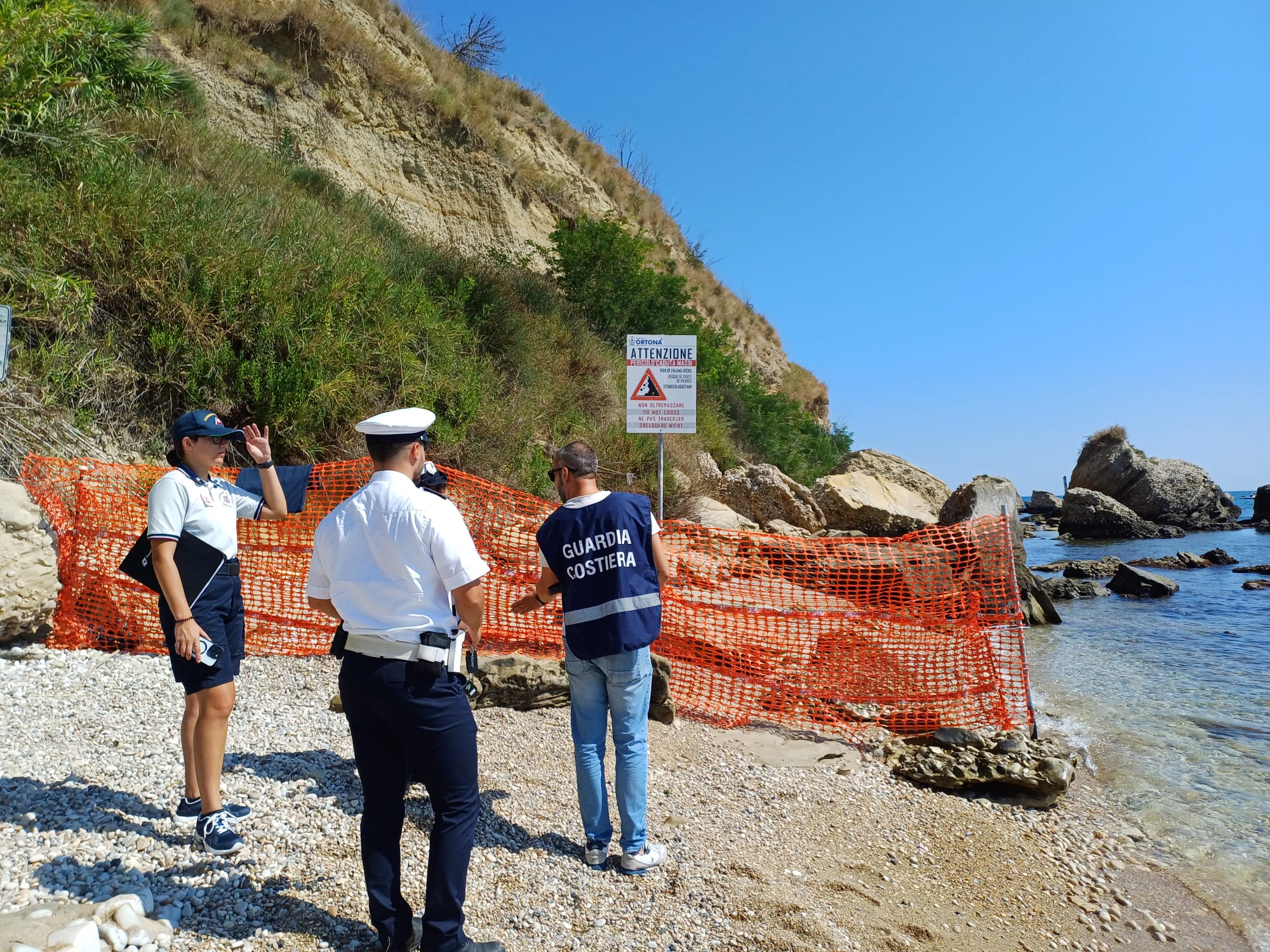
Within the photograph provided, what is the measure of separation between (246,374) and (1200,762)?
32.5 feet

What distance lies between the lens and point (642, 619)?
3.52 metres

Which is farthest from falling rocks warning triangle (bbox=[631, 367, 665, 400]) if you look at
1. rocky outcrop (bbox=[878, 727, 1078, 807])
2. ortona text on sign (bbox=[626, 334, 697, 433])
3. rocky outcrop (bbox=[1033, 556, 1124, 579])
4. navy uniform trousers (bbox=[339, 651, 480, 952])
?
rocky outcrop (bbox=[1033, 556, 1124, 579])

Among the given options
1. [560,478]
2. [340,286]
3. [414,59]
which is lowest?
[560,478]

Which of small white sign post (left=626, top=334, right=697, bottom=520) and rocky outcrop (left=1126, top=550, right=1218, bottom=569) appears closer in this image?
small white sign post (left=626, top=334, right=697, bottom=520)

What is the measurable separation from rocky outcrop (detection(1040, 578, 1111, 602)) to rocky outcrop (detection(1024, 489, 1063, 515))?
3030 cm

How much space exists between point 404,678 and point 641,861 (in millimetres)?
1568

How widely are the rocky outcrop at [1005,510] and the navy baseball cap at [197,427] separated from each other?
1088 cm

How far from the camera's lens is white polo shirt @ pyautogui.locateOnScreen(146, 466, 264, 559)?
3133mm

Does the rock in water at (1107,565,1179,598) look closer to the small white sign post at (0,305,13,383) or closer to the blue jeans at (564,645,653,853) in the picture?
the blue jeans at (564,645,653,853)

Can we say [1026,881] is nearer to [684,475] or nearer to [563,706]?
[563,706]

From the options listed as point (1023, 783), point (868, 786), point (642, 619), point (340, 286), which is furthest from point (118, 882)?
point (340, 286)

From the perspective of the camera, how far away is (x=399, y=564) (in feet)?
8.34

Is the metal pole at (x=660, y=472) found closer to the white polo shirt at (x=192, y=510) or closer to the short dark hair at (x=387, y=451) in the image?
the white polo shirt at (x=192, y=510)

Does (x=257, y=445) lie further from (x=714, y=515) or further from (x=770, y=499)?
(x=770, y=499)
